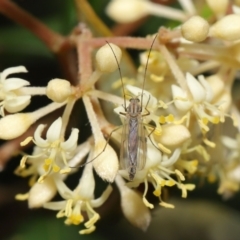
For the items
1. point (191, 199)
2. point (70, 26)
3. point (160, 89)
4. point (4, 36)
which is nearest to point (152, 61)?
point (160, 89)

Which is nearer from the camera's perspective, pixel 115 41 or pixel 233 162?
pixel 115 41

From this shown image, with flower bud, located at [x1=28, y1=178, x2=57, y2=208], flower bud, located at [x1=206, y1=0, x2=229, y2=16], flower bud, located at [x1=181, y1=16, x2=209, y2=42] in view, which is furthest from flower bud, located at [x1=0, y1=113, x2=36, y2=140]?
flower bud, located at [x1=206, y1=0, x2=229, y2=16]

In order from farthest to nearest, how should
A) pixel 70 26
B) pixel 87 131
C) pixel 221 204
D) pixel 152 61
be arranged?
1. pixel 221 204
2. pixel 70 26
3. pixel 87 131
4. pixel 152 61

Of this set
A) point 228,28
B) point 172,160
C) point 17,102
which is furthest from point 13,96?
point 228,28

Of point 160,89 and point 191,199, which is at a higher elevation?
point 160,89

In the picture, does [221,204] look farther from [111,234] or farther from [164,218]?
[111,234]

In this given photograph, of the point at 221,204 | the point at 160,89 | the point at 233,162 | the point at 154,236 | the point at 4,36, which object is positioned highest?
the point at 4,36

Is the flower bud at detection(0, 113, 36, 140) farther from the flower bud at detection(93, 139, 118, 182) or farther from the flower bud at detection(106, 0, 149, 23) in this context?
the flower bud at detection(106, 0, 149, 23)

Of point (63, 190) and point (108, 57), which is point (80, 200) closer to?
point (63, 190)
